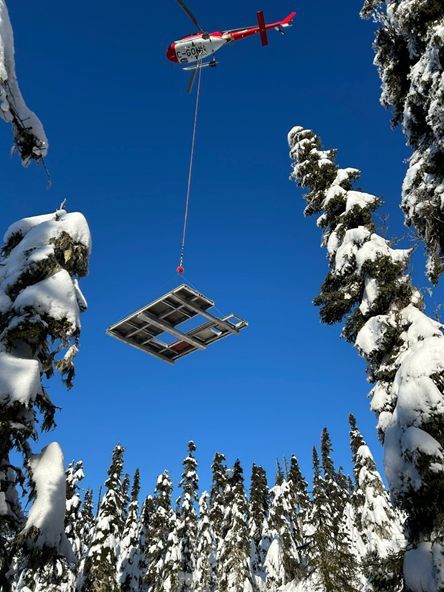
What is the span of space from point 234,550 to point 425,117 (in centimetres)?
3690

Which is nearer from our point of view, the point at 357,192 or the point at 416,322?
the point at 416,322

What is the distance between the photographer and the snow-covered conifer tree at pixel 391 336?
818 centimetres

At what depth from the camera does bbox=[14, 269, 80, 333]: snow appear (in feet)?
30.9

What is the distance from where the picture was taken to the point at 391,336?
36.0ft

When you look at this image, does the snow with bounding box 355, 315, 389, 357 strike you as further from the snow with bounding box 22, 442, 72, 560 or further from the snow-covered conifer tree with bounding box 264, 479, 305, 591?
the snow-covered conifer tree with bounding box 264, 479, 305, 591

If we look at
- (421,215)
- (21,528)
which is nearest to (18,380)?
(21,528)

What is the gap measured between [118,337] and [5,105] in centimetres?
885

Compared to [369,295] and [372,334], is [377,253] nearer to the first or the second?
[369,295]

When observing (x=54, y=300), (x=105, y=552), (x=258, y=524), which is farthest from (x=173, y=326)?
(x=258, y=524)

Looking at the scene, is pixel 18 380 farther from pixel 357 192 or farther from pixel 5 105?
pixel 357 192

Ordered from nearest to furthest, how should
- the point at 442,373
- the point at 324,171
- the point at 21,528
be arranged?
1. the point at 21,528
2. the point at 442,373
3. the point at 324,171

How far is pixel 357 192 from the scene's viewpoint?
47.6 ft

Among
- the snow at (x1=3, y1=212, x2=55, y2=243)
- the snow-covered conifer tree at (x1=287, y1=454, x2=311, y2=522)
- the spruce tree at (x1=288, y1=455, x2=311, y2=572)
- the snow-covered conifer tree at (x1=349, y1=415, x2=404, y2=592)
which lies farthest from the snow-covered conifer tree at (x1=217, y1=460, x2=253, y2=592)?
the snow at (x1=3, y1=212, x2=55, y2=243)

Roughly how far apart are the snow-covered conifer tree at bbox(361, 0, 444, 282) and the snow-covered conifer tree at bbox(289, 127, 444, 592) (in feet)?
4.24
